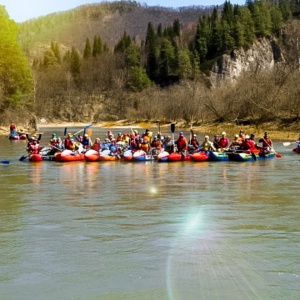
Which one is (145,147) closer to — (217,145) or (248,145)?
(217,145)

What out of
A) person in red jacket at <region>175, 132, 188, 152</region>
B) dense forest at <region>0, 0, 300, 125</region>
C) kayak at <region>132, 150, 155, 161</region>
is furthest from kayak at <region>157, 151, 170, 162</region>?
dense forest at <region>0, 0, 300, 125</region>

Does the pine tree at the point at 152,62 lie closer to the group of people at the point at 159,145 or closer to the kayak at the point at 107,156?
the group of people at the point at 159,145

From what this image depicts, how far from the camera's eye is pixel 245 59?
126 m

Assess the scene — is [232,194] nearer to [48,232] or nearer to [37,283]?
[48,232]

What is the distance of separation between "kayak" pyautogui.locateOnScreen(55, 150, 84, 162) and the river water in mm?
5577

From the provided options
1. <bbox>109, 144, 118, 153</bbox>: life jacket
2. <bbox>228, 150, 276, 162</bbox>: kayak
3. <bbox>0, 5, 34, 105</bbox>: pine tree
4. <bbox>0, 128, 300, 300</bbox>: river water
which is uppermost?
<bbox>0, 5, 34, 105</bbox>: pine tree

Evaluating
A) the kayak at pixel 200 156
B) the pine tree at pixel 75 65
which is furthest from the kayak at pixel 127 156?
the pine tree at pixel 75 65

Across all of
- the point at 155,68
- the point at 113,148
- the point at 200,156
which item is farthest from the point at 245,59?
the point at 200,156

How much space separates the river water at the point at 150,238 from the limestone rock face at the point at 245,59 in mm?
103359

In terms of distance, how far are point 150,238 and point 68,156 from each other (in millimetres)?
14579

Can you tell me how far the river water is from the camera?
8266mm

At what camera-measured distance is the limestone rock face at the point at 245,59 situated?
122 m

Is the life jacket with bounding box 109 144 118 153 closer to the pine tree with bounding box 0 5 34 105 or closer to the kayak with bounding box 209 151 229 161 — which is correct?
the kayak with bounding box 209 151 229 161

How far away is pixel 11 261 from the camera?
946cm
